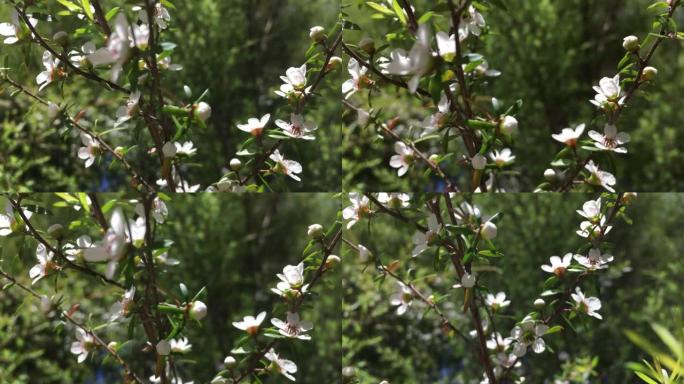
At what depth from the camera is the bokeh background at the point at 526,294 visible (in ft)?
6.61

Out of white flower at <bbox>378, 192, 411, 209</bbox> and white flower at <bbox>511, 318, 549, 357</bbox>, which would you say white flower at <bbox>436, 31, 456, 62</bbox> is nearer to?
white flower at <bbox>378, 192, 411, 209</bbox>

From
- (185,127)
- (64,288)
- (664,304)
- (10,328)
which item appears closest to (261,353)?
(185,127)

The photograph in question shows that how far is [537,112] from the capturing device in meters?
2.56

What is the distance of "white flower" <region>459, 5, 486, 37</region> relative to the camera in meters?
1.11

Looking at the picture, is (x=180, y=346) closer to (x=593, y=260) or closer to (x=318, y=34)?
(x=318, y=34)

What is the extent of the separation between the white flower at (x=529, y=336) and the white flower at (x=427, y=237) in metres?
0.23

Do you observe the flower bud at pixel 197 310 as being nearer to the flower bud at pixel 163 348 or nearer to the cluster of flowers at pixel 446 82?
the flower bud at pixel 163 348

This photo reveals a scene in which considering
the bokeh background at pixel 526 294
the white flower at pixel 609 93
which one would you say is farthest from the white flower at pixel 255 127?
the bokeh background at pixel 526 294

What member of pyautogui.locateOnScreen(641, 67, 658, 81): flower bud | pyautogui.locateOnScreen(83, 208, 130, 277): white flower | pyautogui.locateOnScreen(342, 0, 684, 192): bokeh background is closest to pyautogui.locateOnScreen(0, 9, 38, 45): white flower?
pyautogui.locateOnScreen(83, 208, 130, 277): white flower

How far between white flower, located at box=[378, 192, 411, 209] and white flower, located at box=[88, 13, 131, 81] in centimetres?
51

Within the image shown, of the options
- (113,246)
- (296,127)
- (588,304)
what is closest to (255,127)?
(296,127)

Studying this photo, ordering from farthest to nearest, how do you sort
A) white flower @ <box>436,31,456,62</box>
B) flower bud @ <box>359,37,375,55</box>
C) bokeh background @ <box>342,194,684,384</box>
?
bokeh background @ <box>342,194,684,384</box> → flower bud @ <box>359,37,375,55</box> → white flower @ <box>436,31,456,62</box>

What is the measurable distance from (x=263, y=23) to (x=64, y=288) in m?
1.13

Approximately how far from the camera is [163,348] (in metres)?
1.09
